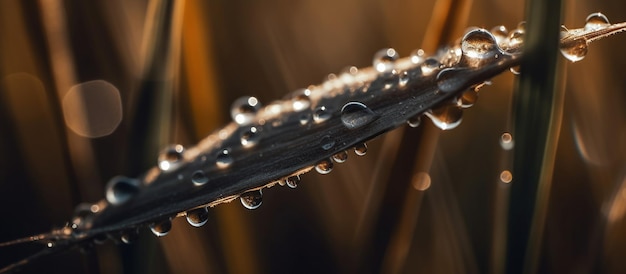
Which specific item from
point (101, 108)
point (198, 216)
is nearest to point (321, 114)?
point (198, 216)

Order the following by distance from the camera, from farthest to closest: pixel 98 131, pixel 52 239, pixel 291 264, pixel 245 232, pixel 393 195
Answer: pixel 98 131
pixel 291 264
pixel 245 232
pixel 393 195
pixel 52 239

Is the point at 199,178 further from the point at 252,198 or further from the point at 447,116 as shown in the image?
the point at 447,116

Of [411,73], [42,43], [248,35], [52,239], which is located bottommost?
[52,239]

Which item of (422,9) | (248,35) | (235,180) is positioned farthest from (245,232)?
(422,9)

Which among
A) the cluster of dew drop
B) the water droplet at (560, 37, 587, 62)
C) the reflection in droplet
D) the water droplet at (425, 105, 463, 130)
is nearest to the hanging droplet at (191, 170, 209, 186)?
the cluster of dew drop

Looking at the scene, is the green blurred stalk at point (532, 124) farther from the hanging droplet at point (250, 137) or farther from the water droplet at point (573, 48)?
the hanging droplet at point (250, 137)

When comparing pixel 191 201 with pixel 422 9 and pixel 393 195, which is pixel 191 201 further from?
pixel 422 9

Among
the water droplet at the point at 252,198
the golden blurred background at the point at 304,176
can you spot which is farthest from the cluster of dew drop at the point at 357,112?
the golden blurred background at the point at 304,176
